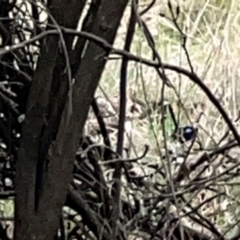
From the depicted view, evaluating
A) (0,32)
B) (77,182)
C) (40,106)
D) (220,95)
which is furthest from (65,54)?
(220,95)

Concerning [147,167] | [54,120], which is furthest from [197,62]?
[54,120]

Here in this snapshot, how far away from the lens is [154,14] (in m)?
3.27

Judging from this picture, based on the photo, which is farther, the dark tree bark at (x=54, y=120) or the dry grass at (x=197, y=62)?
the dry grass at (x=197, y=62)

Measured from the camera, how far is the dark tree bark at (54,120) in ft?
3.77

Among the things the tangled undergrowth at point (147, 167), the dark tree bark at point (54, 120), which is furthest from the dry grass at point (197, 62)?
the dark tree bark at point (54, 120)

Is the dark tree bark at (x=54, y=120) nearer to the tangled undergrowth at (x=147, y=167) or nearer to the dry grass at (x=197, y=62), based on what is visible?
the tangled undergrowth at (x=147, y=167)

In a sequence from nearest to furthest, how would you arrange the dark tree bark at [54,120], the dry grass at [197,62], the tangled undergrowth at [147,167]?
the dark tree bark at [54,120]
the tangled undergrowth at [147,167]
the dry grass at [197,62]

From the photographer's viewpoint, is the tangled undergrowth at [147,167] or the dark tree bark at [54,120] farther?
the tangled undergrowth at [147,167]

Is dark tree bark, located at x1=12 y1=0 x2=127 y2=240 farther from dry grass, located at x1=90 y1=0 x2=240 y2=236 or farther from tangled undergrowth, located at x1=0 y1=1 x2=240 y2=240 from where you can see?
dry grass, located at x1=90 y1=0 x2=240 y2=236

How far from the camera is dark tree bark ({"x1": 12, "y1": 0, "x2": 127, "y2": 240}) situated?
115cm

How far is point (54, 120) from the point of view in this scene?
1203mm

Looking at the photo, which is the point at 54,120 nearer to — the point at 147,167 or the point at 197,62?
the point at 147,167

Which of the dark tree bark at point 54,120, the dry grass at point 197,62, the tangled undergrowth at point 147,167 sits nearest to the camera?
the dark tree bark at point 54,120

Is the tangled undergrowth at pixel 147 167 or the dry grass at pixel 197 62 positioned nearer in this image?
the tangled undergrowth at pixel 147 167
